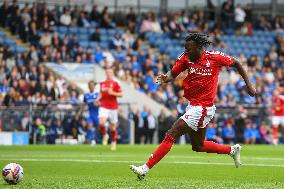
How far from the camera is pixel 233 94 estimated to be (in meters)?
38.2

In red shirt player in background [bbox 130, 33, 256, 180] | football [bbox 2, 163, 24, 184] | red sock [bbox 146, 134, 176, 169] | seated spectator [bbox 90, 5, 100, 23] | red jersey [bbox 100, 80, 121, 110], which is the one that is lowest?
football [bbox 2, 163, 24, 184]

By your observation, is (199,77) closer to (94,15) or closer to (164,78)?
(164,78)

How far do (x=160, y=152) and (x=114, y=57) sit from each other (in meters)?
24.5

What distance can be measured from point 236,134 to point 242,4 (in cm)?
1392

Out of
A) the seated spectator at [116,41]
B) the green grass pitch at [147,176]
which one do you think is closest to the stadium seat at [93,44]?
the seated spectator at [116,41]

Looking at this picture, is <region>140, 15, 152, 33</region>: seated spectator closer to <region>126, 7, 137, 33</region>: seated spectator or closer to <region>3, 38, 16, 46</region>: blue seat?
<region>126, 7, 137, 33</region>: seated spectator

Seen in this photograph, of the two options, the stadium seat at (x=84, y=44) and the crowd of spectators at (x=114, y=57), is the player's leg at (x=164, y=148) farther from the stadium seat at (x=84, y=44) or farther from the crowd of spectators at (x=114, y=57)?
the stadium seat at (x=84, y=44)

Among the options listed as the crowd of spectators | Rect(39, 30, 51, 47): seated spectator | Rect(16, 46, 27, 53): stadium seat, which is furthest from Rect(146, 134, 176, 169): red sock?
Rect(39, 30, 51, 47): seated spectator

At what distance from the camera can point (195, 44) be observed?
43.2 ft

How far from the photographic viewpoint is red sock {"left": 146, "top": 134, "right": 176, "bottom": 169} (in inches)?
514

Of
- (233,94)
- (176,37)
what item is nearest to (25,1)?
(176,37)

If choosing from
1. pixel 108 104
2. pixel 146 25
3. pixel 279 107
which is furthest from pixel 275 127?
pixel 146 25

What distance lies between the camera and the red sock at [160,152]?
13049 mm

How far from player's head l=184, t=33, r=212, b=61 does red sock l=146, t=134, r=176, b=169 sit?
132cm
